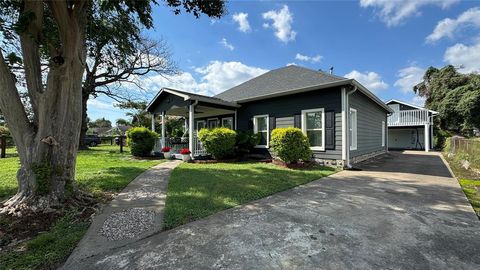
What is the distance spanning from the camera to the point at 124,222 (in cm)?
353

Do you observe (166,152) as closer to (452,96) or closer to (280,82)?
(280,82)

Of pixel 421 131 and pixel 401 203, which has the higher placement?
pixel 421 131

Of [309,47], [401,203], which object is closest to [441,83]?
[309,47]

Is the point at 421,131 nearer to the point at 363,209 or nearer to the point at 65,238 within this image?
the point at 363,209

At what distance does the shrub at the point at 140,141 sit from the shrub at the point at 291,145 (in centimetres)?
738

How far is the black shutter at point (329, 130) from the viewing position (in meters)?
9.02

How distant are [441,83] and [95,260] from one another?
32864mm

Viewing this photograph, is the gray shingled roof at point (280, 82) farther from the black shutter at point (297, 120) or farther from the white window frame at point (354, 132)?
the white window frame at point (354, 132)

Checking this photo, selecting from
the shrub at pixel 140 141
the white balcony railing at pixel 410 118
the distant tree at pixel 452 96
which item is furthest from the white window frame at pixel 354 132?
the distant tree at pixel 452 96

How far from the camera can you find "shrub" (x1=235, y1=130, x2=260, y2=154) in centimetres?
1115

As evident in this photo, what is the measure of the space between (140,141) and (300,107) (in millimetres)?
8462

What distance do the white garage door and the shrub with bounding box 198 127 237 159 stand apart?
2045 cm

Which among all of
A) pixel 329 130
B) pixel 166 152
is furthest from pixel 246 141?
pixel 166 152

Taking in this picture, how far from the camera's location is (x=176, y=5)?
229 inches
